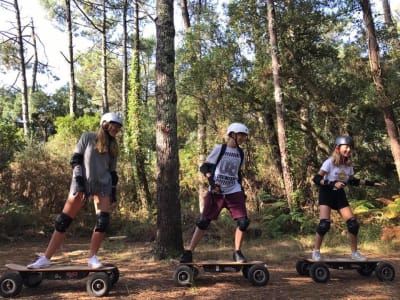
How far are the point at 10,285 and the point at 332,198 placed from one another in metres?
4.45

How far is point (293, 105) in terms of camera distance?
13570 millimetres

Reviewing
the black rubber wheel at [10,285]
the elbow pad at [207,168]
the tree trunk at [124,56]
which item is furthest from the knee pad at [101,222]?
the tree trunk at [124,56]

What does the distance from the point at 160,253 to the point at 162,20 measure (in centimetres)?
412

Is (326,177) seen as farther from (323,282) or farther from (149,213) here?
(149,213)

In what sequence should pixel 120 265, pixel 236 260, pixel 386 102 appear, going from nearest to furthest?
pixel 236 260 → pixel 120 265 → pixel 386 102

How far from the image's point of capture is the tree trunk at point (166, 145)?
7316mm

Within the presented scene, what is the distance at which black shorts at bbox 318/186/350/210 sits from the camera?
20.6ft

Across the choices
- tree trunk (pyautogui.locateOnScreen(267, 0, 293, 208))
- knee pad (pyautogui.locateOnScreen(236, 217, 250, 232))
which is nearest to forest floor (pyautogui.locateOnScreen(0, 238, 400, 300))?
knee pad (pyautogui.locateOnScreen(236, 217, 250, 232))

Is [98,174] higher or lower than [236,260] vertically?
higher

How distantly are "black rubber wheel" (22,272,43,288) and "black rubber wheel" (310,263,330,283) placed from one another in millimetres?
3505

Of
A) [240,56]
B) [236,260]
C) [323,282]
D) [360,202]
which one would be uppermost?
[240,56]

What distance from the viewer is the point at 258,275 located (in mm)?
5527

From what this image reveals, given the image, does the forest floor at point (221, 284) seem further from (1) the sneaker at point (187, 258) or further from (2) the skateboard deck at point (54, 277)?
(1) the sneaker at point (187, 258)

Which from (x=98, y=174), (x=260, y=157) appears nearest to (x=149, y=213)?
(x=260, y=157)
